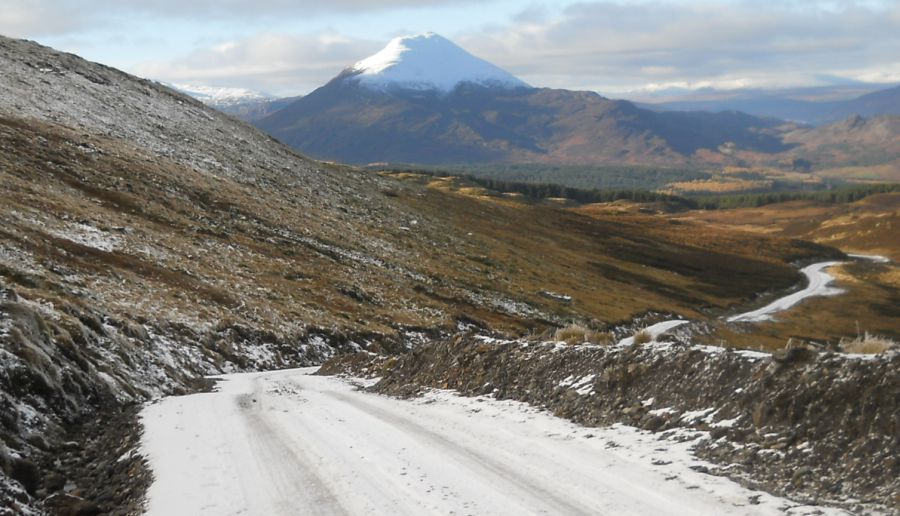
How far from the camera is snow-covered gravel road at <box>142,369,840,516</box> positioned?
31.3ft

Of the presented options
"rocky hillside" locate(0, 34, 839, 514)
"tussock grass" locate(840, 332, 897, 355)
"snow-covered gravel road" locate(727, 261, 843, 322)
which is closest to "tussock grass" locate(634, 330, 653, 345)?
"tussock grass" locate(840, 332, 897, 355)

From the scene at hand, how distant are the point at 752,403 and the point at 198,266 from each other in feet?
135

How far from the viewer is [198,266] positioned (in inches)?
1833

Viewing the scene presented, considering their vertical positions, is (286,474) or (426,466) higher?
(426,466)

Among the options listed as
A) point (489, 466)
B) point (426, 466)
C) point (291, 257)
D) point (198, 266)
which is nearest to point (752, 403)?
point (489, 466)

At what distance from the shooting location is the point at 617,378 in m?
14.4

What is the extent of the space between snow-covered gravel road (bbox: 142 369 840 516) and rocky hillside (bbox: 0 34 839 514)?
147 centimetres

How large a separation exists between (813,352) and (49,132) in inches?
2700

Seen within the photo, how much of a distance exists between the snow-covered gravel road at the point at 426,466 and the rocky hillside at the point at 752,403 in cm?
48

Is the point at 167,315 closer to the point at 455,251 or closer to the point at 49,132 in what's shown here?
the point at 49,132

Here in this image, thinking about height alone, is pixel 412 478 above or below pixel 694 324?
above

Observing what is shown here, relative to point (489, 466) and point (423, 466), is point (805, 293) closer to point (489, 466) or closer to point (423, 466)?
point (489, 466)

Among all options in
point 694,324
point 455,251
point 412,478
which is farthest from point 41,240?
point 694,324

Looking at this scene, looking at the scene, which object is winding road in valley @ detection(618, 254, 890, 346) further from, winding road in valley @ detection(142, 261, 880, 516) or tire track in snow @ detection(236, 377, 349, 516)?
tire track in snow @ detection(236, 377, 349, 516)
